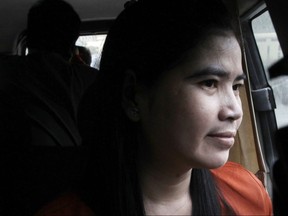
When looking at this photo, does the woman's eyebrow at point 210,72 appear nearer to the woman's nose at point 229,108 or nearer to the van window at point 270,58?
the woman's nose at point 229,108

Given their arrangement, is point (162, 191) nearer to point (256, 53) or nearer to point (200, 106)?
point (200, 106)

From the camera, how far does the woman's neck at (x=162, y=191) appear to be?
3.94 feet

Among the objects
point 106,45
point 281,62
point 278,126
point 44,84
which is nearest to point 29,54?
point 44,84

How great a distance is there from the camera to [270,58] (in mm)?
1813

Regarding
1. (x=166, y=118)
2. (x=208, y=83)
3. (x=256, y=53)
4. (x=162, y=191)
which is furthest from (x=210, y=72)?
(x=256, y=53)

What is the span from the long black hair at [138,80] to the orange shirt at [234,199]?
3 centimetres

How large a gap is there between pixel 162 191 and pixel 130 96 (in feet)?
0.90

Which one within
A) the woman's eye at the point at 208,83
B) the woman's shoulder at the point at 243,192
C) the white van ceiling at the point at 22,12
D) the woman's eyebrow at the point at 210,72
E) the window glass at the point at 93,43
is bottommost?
the woman's shoulder at the point at 243,192

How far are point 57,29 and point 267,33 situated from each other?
88 cm

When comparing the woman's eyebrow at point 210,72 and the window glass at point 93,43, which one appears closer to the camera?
the woman's eyebrow at point 210,72

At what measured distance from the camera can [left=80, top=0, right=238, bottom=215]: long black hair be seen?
1110 millimetres

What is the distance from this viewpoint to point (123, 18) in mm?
1215

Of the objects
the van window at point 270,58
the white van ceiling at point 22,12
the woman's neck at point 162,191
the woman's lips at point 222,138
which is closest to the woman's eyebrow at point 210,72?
the woman's lips at point 222,138

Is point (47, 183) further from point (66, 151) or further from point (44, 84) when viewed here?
point (44, 84)
